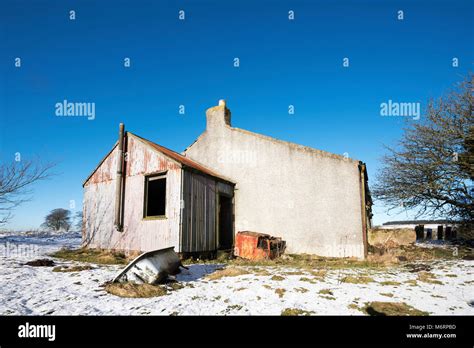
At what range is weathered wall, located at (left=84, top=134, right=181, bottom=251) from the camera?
10938 millimetres

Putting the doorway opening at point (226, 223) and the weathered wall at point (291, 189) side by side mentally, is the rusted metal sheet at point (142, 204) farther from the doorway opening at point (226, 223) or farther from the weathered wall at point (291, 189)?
the weathered wall at point (291, 189)

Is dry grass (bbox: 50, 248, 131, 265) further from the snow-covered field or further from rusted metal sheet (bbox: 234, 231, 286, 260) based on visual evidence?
rusted metal sheet (bbox: 234, 231, 286, 260)

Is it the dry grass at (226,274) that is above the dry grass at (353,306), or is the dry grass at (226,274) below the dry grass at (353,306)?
below

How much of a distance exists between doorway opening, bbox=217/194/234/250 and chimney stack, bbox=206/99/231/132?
4.34 meters

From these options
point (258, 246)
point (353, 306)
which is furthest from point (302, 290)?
point (258, 246)

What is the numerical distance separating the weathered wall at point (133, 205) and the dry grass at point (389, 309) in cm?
722

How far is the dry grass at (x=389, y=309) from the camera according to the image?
4557mm

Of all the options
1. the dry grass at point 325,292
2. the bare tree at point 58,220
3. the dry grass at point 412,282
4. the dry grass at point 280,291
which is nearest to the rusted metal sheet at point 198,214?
the dry grass at point 280,291

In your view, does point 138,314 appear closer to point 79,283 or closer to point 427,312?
point 79,283

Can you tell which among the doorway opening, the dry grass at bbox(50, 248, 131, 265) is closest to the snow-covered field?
the dry grass at bbox(50, 248, 131, 265)

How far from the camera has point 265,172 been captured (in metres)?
14.1
